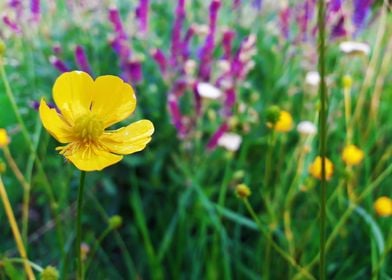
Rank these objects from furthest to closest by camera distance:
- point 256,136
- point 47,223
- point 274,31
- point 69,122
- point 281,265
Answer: point 274,31 < point 256,136 < point 47,223 < point 281,265 < point 69,122

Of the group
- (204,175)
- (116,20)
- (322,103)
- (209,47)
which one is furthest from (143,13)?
(322,103)

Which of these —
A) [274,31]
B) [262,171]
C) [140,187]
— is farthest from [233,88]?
[274,31]

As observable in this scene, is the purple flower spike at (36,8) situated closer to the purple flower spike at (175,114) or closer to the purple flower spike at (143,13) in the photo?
the purple flower spike at (143,13)

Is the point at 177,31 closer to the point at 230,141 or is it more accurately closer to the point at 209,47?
the point at 209,47

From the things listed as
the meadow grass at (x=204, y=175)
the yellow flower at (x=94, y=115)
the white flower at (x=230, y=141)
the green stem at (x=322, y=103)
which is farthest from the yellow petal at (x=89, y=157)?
the white flower at (x=230, y=141)

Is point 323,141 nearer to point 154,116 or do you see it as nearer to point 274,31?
point 154,116

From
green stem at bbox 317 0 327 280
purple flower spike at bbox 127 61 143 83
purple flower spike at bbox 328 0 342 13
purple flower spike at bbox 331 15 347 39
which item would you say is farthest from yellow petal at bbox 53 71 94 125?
purple flower spike at bbox 331 15 347 39
